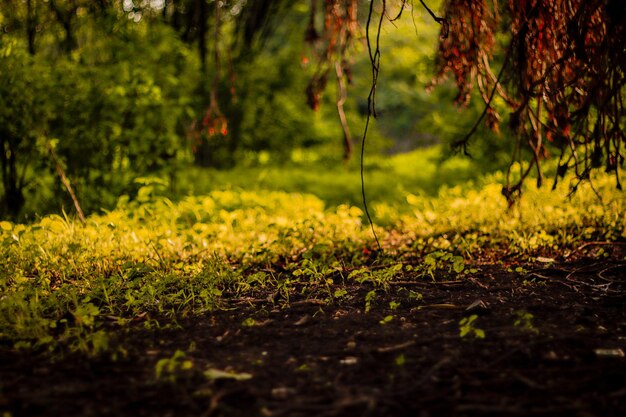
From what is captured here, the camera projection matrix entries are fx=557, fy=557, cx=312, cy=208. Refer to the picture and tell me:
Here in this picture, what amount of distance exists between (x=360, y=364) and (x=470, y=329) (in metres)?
0.52

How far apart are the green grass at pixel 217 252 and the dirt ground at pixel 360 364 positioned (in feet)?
0.60

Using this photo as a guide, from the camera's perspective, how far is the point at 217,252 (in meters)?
3.53

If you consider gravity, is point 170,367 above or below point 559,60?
below

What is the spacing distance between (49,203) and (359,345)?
3.86m

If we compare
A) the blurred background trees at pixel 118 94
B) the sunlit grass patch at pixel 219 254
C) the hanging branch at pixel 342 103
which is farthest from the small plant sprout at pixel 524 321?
the hanging branch at pixel 342 103

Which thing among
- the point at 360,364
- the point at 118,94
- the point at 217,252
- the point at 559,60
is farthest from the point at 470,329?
the point at 118,94

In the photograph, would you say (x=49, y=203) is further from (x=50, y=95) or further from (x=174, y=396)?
(x=174, y=396)

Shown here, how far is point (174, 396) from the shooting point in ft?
6.06

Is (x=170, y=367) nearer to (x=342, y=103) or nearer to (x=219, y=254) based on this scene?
(x=219, y=254)

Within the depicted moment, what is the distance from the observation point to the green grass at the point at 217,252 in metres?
2.57

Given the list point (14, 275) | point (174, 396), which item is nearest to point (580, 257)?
point (174, 396)

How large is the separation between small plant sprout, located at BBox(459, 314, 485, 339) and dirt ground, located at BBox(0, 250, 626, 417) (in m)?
0.01

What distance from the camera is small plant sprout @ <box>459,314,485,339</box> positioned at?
2221mm

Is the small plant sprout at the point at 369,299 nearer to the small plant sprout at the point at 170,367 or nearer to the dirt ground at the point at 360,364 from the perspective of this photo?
the dirt ground at the point at 360,364
